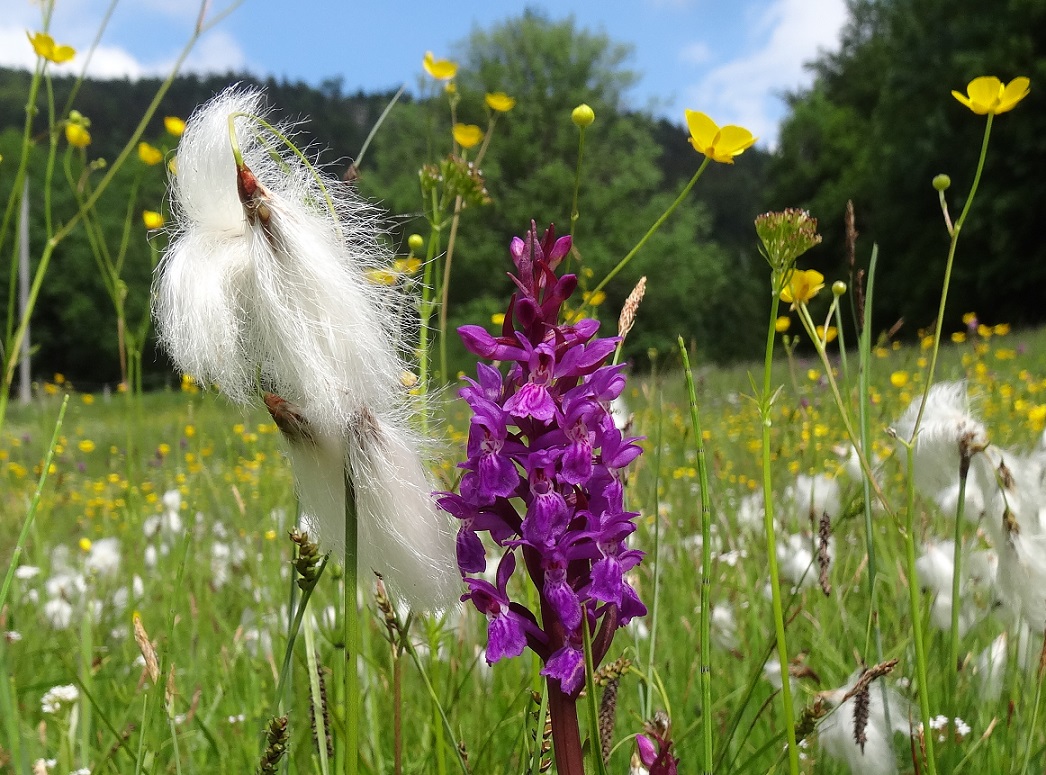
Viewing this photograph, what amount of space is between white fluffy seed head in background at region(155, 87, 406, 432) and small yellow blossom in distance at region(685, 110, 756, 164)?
2.67 ft

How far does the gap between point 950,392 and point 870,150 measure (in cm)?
3746

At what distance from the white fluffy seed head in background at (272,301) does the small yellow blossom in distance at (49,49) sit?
65.6 inches

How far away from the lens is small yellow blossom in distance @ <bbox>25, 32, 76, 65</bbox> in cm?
231

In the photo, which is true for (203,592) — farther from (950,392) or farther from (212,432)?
(212,432)

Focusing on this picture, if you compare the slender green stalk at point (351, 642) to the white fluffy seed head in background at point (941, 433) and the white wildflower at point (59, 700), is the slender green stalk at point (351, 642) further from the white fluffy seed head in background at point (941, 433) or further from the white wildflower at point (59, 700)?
the white wildflower at point (59, 700)

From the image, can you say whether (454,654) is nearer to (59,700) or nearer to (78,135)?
(59,700)

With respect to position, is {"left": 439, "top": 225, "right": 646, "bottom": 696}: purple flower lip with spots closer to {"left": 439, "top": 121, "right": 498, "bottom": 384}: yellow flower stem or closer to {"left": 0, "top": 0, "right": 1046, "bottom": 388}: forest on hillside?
{"left": 439, "top": 121, "right": 498, "bottom": 384}: yellow flower stem

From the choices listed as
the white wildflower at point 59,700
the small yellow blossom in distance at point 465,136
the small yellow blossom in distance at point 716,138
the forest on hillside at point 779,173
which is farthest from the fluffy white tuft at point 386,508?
the forest on hillside at point 779,173

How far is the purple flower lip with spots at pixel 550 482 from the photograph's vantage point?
85 centimetres

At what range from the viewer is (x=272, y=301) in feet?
2.87

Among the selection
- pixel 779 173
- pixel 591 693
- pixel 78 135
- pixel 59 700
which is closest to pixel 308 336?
pixel 591 693

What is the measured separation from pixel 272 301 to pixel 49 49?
2.10 meters

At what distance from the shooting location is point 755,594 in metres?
2.54

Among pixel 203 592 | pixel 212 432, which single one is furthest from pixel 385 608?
pixel 212 432
